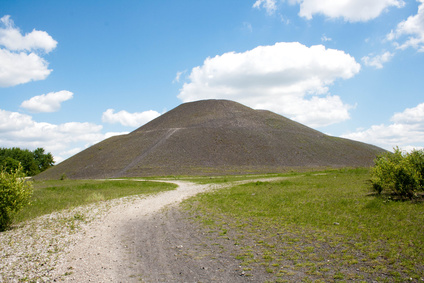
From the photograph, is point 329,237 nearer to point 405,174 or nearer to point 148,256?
point 148,256

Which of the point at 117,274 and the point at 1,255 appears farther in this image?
the point at 1,255

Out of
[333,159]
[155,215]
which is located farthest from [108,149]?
[155,215]

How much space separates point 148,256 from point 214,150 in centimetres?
8075

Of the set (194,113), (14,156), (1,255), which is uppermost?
(194,113)

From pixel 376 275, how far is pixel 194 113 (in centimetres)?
12268

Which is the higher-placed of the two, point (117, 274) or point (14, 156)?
point (14, 156)

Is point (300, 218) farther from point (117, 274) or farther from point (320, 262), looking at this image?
point (117, 274)

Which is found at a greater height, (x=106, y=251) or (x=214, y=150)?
(x=214, y=150)

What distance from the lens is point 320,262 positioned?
757 centimetres

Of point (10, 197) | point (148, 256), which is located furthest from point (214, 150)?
point (148, 256)

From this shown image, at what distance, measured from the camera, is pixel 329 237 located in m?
9.71

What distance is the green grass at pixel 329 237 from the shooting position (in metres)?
7.02

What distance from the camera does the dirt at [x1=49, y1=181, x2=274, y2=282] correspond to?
24.1 feet

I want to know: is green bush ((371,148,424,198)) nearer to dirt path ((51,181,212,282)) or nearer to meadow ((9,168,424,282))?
meadow ((9,168,424,282))
